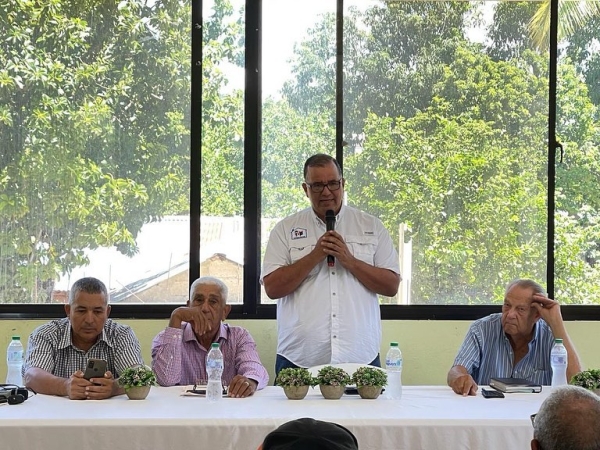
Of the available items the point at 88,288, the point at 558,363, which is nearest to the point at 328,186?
the point at 88,288

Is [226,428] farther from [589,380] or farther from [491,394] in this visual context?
[589,380]

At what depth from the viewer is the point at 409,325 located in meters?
4.74

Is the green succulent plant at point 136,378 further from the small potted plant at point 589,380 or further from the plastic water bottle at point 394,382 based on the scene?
the small potted plant at point 589,380

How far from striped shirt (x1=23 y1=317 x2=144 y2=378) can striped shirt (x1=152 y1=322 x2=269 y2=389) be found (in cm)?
12

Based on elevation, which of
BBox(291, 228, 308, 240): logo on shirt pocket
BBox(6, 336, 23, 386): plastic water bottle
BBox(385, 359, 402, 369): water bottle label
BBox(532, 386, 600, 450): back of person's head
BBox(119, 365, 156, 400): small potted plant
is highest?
BBox(291, 228, 308, 240): logo on shirt pocket

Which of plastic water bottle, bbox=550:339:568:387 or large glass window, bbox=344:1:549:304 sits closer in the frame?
plastic water bottle, bbox=550:339:568:387

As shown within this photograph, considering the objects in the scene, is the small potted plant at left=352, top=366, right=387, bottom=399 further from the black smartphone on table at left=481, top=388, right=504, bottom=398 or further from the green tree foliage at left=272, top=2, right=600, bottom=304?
the green tree foliage at left=272, top=2, right=600, bottom=304

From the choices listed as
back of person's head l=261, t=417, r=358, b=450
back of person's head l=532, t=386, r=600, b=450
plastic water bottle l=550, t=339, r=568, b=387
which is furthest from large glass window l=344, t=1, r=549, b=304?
back of person's head l=261, t=417, r=358, b=450

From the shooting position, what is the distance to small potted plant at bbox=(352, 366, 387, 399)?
10.4 ft

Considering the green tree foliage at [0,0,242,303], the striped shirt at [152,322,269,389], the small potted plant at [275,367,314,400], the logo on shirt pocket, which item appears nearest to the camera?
the small potted plant at [275,367,314,400]

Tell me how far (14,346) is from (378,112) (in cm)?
242

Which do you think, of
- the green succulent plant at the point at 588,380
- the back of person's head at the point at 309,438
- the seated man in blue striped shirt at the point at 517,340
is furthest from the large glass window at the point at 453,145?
the back of person's head at the point at 309,438

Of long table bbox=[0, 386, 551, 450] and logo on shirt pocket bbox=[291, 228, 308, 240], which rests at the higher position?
logo on shirt pocket bbox=[291, 228, 308, 240]

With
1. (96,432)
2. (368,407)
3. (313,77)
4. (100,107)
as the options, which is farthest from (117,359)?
(313,77)
